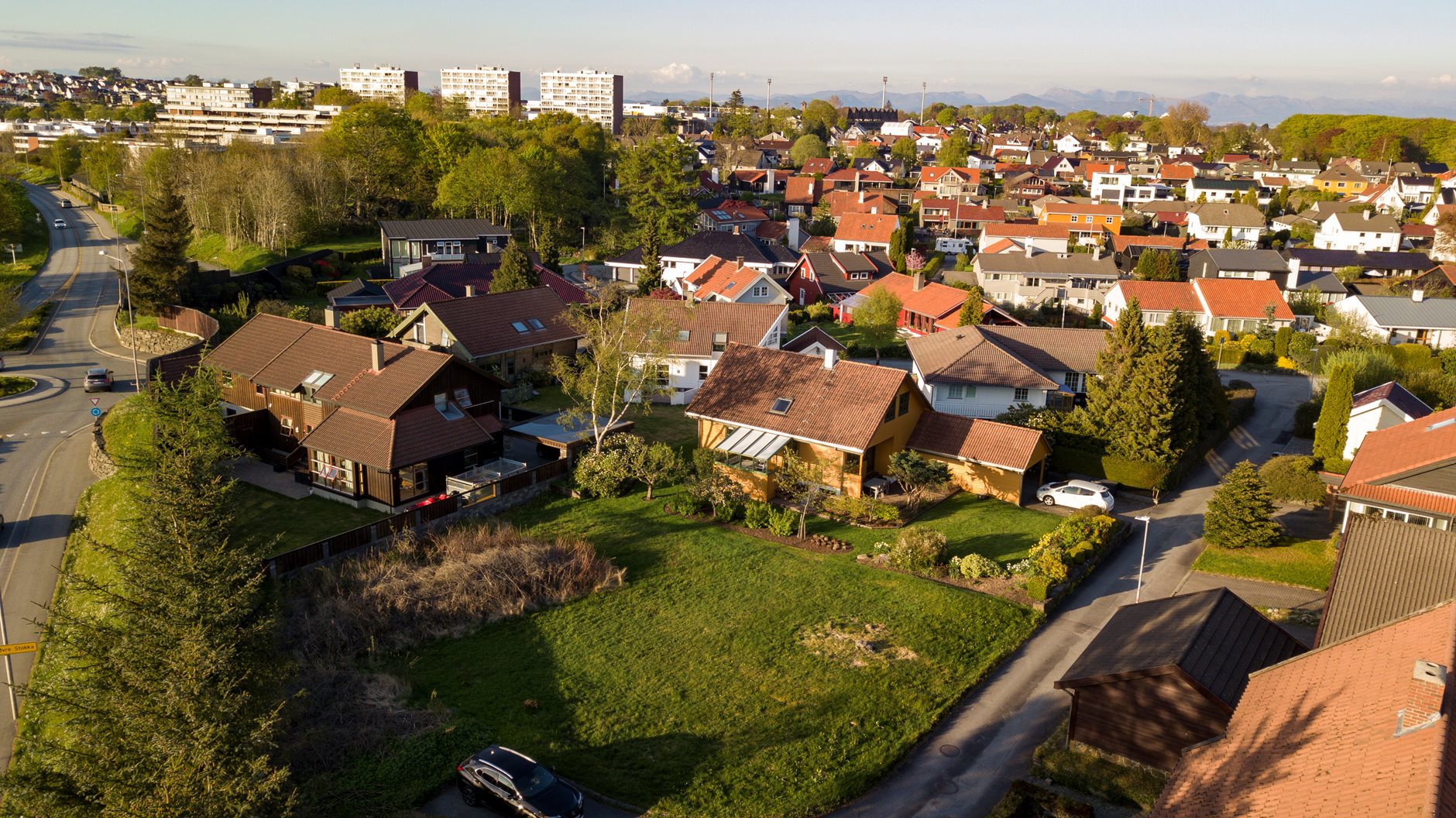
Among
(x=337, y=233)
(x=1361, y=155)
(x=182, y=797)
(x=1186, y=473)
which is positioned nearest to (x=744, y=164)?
(x=337, y=233)

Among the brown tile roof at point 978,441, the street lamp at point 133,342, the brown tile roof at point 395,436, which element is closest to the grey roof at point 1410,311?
the brown tile roof at point 978,441

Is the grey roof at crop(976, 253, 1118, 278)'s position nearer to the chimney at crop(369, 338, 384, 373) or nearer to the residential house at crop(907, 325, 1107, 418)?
the residential house at crop(907, 325, 1107, 418)

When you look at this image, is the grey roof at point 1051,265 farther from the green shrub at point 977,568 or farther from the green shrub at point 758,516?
the green shrub at point 977,568

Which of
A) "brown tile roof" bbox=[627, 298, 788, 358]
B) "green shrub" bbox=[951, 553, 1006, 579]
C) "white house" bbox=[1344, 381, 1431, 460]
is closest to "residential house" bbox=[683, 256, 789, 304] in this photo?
"brown tile roof" bbox=[627, 298, 788, 358]

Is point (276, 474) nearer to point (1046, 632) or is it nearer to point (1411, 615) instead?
point (1046, 632)

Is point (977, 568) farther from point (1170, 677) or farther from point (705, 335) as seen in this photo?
point (705, 335)

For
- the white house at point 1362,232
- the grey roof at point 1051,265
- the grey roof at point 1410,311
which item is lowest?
the grey roof at point 1410,311
